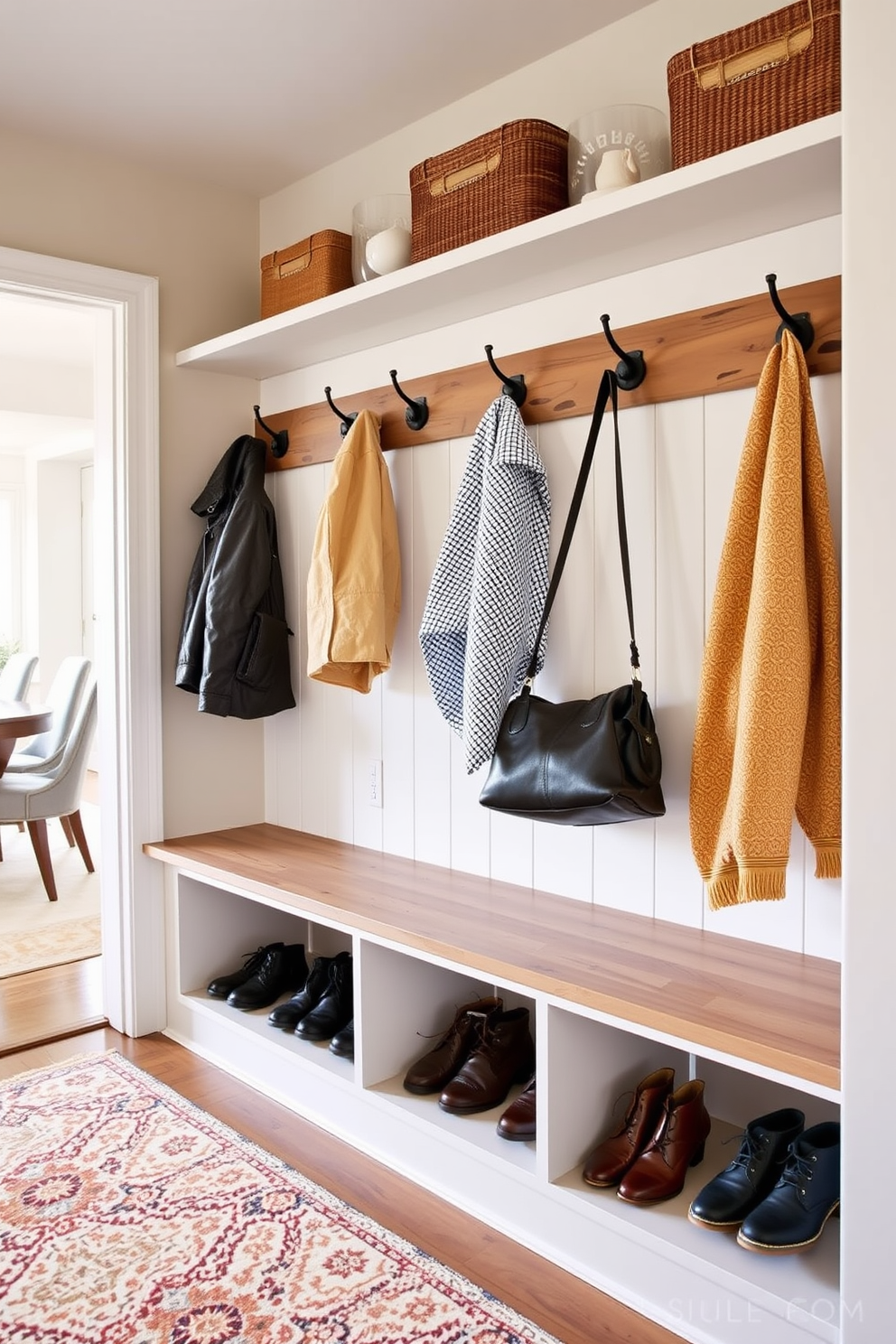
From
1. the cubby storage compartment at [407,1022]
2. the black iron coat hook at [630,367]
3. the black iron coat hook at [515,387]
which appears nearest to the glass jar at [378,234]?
the black iron coat hook at [515,387]

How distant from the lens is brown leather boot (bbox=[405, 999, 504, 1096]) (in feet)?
6.93

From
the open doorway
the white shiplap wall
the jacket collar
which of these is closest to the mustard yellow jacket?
the white shiplap wall

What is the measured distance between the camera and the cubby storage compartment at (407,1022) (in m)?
2.02

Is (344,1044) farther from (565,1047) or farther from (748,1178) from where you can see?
(748,1178)

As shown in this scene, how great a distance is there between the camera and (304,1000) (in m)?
2.50

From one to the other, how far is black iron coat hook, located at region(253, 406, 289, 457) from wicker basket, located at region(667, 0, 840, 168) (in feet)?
4.59

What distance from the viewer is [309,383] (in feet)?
9.14

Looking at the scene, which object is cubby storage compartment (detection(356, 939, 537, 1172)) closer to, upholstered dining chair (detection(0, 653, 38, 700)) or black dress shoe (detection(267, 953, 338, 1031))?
black dress shoe (detection(267, 953, 338, 1031))

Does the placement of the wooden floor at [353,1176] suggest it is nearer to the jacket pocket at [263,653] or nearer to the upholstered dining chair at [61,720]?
the jacket pocket at [263,653]

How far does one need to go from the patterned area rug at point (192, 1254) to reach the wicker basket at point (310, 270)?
6.39 feet

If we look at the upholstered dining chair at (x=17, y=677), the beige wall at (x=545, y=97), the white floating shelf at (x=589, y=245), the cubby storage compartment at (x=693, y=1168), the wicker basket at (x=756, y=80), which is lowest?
the cubby storage compartment at (x=693, y=1168)

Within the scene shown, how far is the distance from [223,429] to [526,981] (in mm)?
1835

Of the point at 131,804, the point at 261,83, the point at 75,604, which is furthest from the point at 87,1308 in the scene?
the point at 75,604

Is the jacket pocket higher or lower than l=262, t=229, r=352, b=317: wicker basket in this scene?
lower
